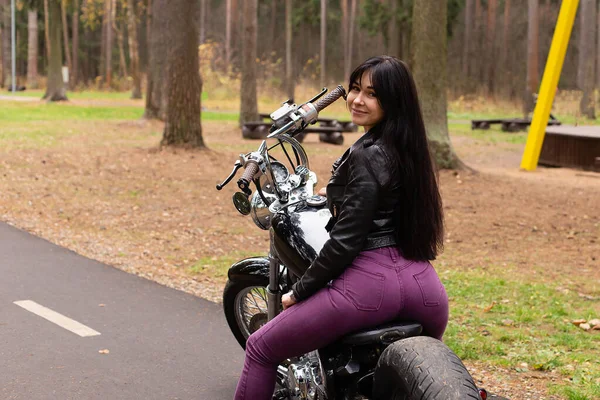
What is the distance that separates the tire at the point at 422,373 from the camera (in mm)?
2998

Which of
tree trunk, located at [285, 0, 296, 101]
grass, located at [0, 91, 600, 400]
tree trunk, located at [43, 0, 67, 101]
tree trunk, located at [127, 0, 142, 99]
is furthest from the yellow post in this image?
tree trunk, located at [127, 0, 142, 99]

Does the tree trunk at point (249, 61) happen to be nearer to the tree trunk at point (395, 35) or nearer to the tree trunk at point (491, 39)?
the tree trunk at point (395, 35)

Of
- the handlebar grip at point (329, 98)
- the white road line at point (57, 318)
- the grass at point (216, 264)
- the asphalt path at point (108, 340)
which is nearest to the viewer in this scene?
the handlebar grip at point (329, 98)

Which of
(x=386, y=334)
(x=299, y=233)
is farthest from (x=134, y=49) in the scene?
(x=386, y=334)

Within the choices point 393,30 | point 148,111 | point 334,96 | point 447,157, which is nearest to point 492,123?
point 393,30

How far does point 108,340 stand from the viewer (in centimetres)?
597

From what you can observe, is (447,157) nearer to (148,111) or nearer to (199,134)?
(199,134)

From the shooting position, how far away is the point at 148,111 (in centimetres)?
2625

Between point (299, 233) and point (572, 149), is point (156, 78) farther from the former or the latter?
point (299, 233)

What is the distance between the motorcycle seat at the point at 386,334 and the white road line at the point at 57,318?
310 cm

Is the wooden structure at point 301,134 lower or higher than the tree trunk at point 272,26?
lower

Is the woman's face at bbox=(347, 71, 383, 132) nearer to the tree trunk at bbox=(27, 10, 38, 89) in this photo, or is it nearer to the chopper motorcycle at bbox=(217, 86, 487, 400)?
the chopper motorcycle at bbox=(217, 86, 487, 400)

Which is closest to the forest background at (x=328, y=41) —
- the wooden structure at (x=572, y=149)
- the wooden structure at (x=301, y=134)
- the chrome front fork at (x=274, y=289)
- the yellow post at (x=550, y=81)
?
the wooden structure at (x=301, y=134)

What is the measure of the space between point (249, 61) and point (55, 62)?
15433 mm
